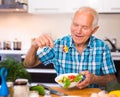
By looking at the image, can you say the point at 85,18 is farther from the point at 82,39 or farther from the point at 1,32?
the point at 1,32

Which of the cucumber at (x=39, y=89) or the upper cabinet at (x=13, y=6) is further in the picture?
the upper cabinet at (x=13, y=6)

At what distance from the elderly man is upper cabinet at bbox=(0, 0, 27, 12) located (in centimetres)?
158

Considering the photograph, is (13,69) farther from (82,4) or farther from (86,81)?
(82,4)

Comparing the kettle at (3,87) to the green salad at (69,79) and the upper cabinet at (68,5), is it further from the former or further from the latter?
the upper cabinet at (68,5)

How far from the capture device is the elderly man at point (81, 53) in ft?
6.02

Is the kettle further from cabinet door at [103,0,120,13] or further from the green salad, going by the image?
cabinet door at [103,0,120,13]

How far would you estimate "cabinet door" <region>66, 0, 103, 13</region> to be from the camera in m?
3.30

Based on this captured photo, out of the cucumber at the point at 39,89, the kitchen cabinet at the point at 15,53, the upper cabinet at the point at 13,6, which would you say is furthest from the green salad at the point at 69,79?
the upper cabinet at the point at 13,6

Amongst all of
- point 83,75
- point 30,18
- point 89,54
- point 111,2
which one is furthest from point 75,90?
point 30,18

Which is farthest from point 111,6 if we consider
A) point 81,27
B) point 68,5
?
point 81,27

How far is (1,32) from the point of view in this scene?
12.3ft

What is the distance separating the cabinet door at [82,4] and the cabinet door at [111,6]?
6 centimetres

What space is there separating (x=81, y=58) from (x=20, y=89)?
2.47ft

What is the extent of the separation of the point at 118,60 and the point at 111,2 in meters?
0.75
